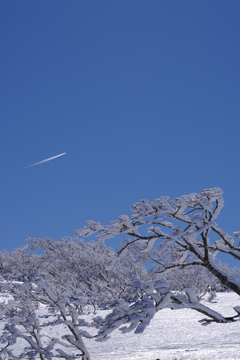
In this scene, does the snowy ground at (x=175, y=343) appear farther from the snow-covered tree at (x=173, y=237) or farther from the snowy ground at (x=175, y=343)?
the snow-covered tree at (x=173, y=237)

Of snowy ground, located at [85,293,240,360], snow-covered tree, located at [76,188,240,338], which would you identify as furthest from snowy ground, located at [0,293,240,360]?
snow-covered tree, located at [76,188,240,338]

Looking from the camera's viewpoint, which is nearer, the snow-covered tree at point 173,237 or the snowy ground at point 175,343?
the snow-covered tree at point 173,237

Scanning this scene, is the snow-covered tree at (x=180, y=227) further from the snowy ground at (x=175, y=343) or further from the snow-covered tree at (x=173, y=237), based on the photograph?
the snowy ground at (x=175, y=343)

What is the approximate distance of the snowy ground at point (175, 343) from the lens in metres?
7.09

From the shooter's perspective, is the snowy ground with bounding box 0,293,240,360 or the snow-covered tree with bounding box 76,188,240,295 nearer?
the snow-covered tree with bounding box 76,188,240,295

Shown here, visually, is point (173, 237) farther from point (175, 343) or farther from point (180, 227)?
point (175, 343)

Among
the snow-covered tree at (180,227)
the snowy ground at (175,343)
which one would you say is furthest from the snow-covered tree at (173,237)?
Result: the snowy ground at (175,343)

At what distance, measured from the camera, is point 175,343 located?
838 centimetres

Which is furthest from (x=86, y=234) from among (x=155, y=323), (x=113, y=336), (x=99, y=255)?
(x=99, y=255)

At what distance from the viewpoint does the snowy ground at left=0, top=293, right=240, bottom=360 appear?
7090 mm

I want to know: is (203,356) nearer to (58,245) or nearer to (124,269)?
(124,269)

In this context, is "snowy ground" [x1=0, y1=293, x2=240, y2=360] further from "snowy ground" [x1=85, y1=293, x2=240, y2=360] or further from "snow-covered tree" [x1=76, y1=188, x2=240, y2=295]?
"snow-covered tree" [x1=76, y1=188, x2=240, y2=295]

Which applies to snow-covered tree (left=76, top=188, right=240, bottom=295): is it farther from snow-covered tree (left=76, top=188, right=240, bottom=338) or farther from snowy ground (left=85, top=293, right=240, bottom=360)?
snowy ground (left=85, top=293, right=240, bottom=360)

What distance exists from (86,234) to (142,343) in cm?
524
